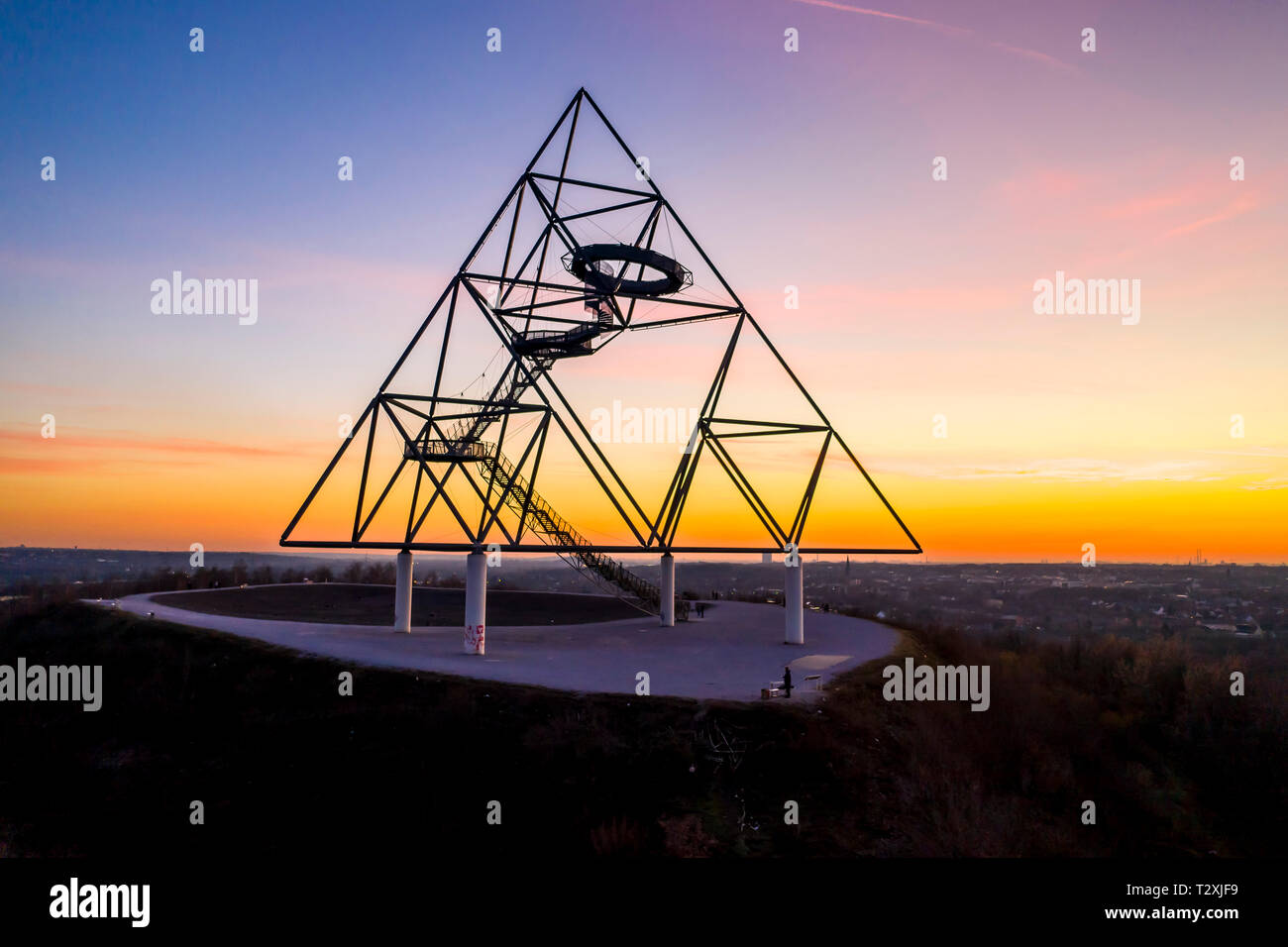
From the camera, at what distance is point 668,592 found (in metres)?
34.3

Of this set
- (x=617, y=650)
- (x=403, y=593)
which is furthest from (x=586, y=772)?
(x=403, y=593)

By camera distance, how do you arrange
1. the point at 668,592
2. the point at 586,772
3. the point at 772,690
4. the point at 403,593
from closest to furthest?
the point at 586,772 → the point at 772,690 → the point at 403,593 → the point at 668,592

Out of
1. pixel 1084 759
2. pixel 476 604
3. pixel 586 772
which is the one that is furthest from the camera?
pixel 476 604

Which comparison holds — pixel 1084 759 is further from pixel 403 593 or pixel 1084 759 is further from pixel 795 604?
pixel 403 593

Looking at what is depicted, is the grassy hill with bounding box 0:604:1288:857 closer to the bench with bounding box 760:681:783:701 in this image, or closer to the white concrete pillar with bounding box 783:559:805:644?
the bench with bounding box 760:681:783:701

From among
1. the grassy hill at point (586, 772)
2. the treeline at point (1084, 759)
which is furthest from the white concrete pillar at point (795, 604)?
the grassy hill at point (586, 772)

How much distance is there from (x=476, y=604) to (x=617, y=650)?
5.24 m

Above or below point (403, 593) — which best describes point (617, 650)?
below

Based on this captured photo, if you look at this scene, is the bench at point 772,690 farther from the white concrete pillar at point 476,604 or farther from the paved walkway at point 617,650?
the white concrete pillar at point 476,604

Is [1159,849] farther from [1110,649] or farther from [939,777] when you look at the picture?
[1110,649]

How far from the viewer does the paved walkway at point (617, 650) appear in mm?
20125

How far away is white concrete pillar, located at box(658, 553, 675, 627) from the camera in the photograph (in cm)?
3394
